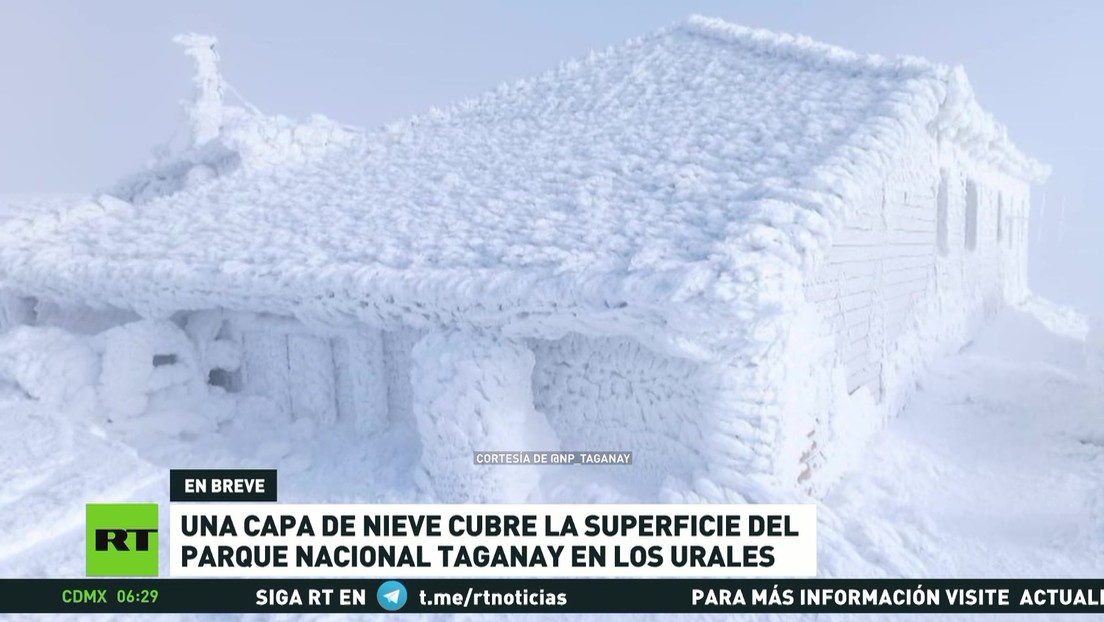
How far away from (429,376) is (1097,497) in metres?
4.72

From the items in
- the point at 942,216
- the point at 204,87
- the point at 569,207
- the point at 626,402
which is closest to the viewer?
the point at 626,402

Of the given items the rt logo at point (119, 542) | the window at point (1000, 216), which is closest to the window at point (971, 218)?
the window at point (1000, 216)

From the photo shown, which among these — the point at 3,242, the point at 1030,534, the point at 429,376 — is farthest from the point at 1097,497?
the point at 3,242

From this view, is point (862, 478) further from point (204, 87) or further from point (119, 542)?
point (204, 87)

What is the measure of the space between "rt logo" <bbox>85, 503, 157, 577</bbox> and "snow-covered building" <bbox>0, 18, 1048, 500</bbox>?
1.71 metres

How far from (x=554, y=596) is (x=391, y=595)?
0.88 metres

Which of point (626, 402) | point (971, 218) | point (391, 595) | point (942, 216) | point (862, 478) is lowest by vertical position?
point (391, 595)

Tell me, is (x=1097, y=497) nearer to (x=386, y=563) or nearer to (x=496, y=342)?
(x=496, y=342)

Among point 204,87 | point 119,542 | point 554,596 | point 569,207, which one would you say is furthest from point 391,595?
point 204,87

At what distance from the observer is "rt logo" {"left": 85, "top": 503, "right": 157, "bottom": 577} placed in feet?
12.8

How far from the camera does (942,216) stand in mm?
8227

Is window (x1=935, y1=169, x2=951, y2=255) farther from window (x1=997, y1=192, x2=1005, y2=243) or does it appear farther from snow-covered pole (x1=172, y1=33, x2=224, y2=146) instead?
snow-covered pole (x1=172, y1=33, x2=224, y2=146)

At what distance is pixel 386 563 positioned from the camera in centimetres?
381
